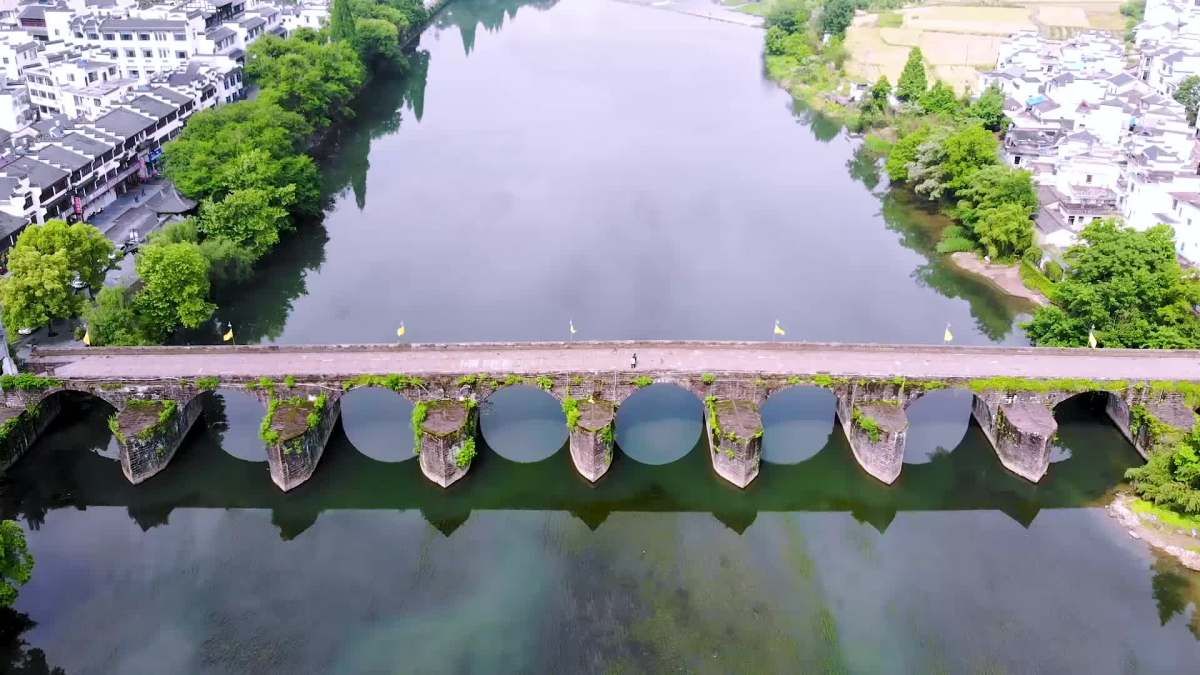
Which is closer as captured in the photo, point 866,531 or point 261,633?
point 261,633

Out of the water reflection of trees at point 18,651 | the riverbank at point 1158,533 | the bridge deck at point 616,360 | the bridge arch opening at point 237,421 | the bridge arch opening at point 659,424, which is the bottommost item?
the riverbank at point 1158,533

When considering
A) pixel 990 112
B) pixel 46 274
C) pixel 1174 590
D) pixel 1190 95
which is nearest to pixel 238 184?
pixel 46 274

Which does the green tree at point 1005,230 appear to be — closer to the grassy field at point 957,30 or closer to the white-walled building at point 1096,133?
the white-walled building at point 1096,133

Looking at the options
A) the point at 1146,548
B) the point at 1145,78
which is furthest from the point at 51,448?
the point at 1145,78

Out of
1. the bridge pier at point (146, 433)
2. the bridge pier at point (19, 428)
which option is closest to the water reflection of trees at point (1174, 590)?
the bridge pier at point (146, 433)

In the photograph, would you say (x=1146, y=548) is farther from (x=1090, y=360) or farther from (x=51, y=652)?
(x=51, y=652)
